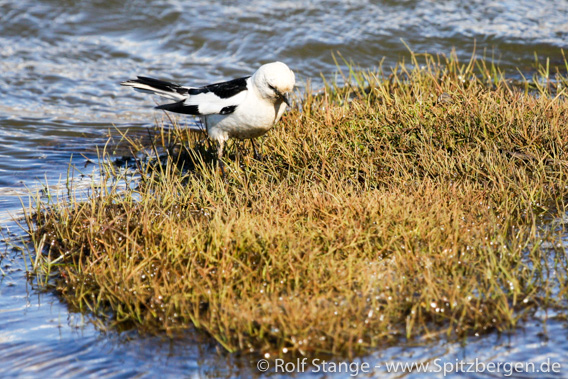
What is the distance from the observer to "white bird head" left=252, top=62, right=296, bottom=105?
16.5 ft

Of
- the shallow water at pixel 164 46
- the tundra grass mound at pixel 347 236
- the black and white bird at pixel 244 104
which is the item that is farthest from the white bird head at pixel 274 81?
the shallow water at pixel 164 46

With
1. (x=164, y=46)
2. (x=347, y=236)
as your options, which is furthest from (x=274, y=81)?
(x=164, y=46)

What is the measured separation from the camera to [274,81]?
5035 millimetres

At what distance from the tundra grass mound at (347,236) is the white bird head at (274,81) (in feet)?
1.35

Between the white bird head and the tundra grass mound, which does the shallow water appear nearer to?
the tundra grass mound

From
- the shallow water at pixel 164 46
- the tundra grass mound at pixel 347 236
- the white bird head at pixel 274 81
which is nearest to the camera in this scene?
the tundra grass mound at pixel 347 236

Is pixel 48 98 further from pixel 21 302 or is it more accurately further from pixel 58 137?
pixel 21 302

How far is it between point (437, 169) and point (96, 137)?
4.40 m

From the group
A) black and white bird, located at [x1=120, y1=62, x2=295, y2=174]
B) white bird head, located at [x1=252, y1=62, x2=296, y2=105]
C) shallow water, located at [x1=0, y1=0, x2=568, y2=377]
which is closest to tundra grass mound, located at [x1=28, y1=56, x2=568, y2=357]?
black and white bird, located at [x1=120, y1=62, x2=295, y2=174]

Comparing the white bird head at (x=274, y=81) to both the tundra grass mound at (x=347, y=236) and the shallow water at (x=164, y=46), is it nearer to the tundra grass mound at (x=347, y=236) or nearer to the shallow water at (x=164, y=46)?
the tundra grass mound at (x=347, y=236)

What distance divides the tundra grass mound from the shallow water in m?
1.26

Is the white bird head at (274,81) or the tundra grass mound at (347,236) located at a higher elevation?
the white bird head at (274,81)

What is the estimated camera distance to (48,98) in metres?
8.97

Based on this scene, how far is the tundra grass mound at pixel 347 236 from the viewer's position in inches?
129
